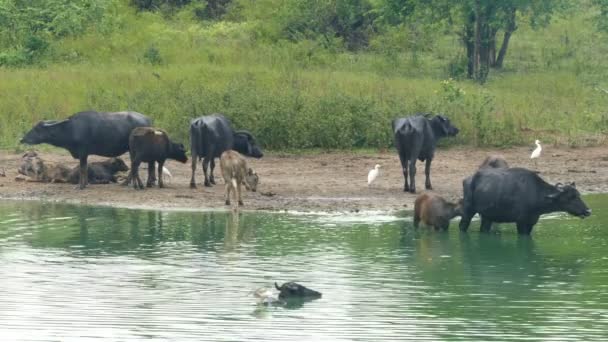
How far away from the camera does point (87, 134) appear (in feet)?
74.8

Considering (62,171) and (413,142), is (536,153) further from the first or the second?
(62,171)

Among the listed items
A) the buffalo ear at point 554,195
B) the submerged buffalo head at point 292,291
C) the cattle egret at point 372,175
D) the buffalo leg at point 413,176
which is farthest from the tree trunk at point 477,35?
the submerged buffalo head at point 292,291

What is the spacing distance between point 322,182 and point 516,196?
6058mm

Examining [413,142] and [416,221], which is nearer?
[416,221]

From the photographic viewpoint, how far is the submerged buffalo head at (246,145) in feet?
78.4

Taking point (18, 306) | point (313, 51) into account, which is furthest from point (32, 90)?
point (18, 306)

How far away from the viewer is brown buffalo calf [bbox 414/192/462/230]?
1858 centimetres

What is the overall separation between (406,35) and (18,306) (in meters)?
26.1

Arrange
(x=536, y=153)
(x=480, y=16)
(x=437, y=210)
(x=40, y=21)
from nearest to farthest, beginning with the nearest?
(x=437, y=210) < (x=536, y=153) < (x=40, y=21) < (x=480, y=16)

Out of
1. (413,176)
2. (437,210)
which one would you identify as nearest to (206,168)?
(413,176)

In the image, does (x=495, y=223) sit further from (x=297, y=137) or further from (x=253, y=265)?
(x=297, y=137)

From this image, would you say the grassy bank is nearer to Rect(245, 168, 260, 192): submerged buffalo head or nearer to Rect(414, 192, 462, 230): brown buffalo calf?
Rect(245, 168, 260, 192): submerged buffalo head

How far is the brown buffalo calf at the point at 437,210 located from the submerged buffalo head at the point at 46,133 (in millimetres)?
6949

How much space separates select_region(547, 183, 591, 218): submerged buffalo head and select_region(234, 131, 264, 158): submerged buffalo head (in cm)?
730
